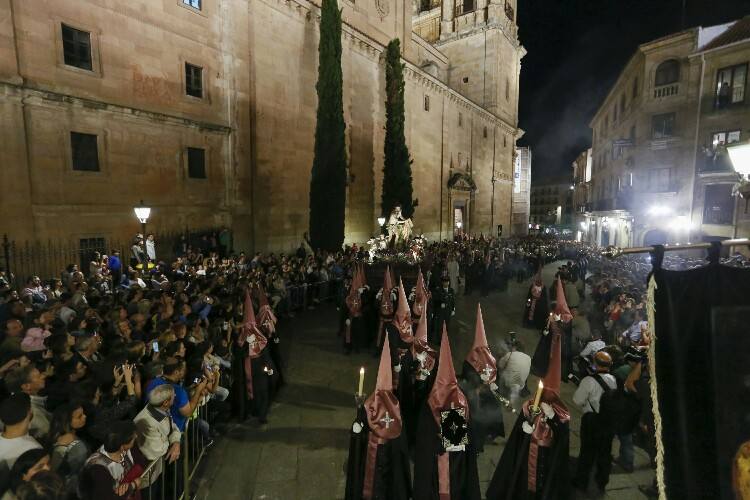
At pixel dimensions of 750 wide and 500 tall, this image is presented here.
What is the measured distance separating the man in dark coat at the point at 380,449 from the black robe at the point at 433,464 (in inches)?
9.2

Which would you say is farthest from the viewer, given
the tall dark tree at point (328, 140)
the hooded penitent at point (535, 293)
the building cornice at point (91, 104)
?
the tall dark tree at point (328, 140)

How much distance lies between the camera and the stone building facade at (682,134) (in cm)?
2033

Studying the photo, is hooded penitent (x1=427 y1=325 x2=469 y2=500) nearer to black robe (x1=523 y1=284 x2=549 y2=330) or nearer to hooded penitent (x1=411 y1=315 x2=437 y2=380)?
hooded penitent (x1=411 y1=315 x2=437 y2=380)

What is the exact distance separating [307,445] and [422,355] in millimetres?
2327

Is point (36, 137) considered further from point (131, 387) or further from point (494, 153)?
point (494, 153)

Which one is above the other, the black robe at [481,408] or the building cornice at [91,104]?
the building cornice at [91,104]

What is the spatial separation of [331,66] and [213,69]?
5783mm

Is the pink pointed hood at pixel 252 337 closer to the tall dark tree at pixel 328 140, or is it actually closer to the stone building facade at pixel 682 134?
the tall dark tree at pixel 328 140

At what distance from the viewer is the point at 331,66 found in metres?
19.7

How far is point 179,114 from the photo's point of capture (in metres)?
16.2

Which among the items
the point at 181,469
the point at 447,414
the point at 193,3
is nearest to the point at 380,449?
the point at 447,414

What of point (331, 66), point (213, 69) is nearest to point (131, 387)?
point (213, 69)

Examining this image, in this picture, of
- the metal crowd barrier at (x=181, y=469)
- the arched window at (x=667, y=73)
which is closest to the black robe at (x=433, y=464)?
the metal crowd barrier at (x=181, y=469)

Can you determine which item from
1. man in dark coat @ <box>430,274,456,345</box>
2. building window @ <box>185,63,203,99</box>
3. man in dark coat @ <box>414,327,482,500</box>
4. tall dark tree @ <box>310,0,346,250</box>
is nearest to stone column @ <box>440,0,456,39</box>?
tall dark tree @ <box>310,0,346,250</box>
